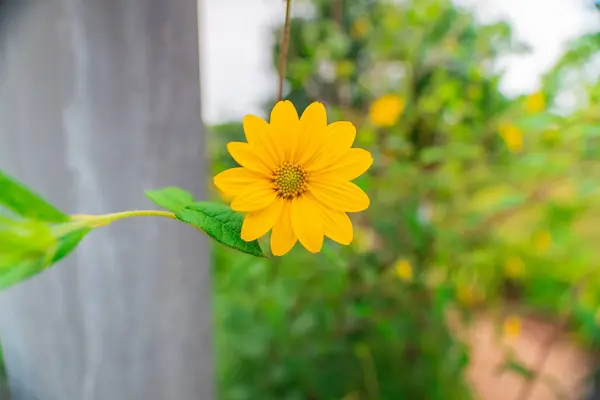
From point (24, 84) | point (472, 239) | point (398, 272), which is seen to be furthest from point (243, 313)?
point (24, 84)

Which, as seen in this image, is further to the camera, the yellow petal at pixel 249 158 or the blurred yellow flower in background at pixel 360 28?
the blurred yellow flower in background at pixel 360 28

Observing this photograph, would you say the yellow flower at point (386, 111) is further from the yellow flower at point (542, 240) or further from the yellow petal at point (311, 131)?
the yellow petal at point (311, 131)

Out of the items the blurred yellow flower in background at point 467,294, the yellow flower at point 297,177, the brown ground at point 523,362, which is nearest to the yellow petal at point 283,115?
the yellow flower at point 297,177

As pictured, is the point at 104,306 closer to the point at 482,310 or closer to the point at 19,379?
the point at 19,379

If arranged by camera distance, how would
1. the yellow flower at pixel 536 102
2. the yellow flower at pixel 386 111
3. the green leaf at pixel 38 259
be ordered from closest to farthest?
the green leaf at pixel 38 259
the yellow flower at pixel 536 102
the yellow flower at pixel 386 111

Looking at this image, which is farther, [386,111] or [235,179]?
[386,111]

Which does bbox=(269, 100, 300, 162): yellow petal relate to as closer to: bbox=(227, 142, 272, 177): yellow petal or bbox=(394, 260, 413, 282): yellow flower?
bbox=(227, 142, 272, 177): yellow petal

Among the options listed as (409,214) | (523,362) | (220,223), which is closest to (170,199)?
(220,223)

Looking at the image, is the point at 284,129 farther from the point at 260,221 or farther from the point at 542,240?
the point at 542,240
